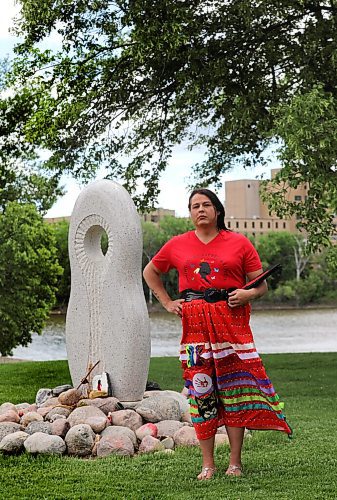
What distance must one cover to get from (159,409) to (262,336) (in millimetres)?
24303

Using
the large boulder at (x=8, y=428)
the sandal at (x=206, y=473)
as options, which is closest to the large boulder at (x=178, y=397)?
the large boulder at (x=8, y=428)

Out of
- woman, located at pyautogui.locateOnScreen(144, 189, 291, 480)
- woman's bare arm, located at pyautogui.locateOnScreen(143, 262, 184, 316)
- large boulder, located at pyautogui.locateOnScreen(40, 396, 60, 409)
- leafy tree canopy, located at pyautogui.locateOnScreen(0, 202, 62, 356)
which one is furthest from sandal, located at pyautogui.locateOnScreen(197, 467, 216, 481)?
leafy tree canopy, located at pyautogui.locateOnScreen(0, 202, 62, 356)

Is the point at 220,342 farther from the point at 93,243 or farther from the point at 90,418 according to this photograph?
the point at 93,243

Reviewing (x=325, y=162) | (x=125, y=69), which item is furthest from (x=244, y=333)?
(x=125, y=69)

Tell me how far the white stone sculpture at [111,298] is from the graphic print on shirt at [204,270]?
2.89 m

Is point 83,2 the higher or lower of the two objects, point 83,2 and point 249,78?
the higher

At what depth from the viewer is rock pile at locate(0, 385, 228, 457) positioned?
22.2 ft

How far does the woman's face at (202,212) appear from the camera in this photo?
5.50m

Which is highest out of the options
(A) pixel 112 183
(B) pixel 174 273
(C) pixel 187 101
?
(C) pixel 187 101

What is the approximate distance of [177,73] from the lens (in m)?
12.3

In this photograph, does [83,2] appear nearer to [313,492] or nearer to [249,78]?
[249,78]

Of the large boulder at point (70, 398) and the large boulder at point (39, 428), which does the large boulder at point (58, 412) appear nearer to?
the large boulder at point (70, 398)

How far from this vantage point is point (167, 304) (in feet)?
18.5

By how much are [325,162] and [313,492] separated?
18.9ft
